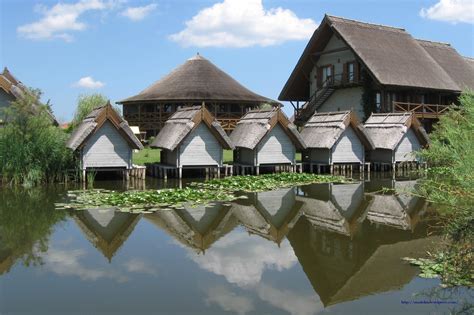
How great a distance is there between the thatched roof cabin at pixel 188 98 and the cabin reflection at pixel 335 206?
21.2 meters

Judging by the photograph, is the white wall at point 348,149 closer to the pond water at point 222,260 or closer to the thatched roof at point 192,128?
the thatched roof at point 192,128

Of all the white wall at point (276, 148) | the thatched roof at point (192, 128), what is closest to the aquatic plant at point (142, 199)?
the thatched roof at point (192, 128)

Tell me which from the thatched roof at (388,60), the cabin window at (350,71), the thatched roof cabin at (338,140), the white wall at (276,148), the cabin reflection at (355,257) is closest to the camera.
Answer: the cabin reflection at (355,257)

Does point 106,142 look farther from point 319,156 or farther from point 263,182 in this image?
point 319,156

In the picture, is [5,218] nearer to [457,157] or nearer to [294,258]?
[294,258]

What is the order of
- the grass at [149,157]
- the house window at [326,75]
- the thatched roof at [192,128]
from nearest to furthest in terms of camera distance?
the thatched roof at [192,128]
the grass at [149,157]
the house window at [326,75]

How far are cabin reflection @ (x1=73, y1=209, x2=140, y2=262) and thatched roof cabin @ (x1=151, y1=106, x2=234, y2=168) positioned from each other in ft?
29.6

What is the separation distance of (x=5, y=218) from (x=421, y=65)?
2904cm

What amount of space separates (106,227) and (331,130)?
16044 mm

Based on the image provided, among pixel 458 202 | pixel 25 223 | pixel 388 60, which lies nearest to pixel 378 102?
pixel 388 60

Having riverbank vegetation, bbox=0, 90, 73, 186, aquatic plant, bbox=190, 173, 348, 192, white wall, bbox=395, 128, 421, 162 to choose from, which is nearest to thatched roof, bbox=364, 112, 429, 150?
white wall, bbox=395, 128, 421, 162

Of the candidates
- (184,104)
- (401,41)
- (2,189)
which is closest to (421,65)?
(401,41)

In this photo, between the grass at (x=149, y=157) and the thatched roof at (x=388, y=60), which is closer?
the grass at (x=149, y=157)

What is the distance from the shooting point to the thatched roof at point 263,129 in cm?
2506
